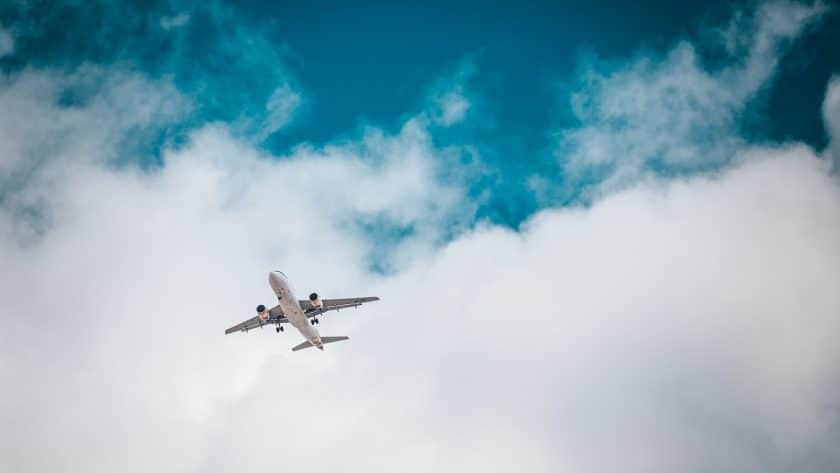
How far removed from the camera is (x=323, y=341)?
8244 cm

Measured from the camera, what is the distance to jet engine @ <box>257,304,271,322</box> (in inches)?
2977

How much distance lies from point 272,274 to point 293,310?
616 centimetres

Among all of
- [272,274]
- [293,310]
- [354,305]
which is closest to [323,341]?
[354,305]

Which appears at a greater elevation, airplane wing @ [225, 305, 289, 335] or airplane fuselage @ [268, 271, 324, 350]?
airplane wing @ [225, 305, 289, 335]

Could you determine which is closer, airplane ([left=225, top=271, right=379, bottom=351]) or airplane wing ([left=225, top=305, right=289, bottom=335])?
airplane ([left=225, top=271, right=379, bottom=351])

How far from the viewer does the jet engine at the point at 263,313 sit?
248 ft

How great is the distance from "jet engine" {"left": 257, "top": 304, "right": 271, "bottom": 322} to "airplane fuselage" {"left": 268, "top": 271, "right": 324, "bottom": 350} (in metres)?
4.92

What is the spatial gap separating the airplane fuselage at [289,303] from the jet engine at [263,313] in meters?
4.92

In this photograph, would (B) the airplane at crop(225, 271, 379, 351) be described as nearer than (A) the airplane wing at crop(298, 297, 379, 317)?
Yes

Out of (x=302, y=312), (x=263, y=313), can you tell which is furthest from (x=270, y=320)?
(x=302, y=312)

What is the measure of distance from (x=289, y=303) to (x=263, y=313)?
983 cm

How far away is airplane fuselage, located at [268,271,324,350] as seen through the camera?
65938 mm

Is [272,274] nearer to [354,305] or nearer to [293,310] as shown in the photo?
[293,310]

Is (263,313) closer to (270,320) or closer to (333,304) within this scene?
(270,320)
